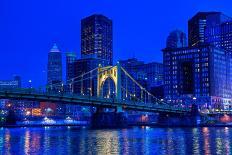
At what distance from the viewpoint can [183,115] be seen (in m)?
154

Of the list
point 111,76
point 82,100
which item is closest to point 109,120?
point 82,100

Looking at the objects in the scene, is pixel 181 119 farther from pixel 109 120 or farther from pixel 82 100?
pixel 82 100

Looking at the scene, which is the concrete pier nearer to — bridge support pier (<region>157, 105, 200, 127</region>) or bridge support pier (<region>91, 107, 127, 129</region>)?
bridge support pier (<region>91, 107, 127, 129</region>)

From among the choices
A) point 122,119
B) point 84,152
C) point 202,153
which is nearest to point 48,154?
point 84,152

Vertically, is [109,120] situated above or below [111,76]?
below

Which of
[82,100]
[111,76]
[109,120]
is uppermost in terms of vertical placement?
[111,76]

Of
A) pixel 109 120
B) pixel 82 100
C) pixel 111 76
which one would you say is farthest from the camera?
pixel 111 76

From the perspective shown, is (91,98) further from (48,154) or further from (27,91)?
(48,154)

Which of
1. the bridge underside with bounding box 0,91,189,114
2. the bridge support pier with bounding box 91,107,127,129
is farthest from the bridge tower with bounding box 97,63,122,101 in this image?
the bridge underside with bounding box 0,91,189,114

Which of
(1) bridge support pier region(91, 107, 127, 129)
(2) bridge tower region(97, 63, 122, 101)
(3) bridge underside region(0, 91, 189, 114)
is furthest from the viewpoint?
(2) bridge tower region(97, 63, 122, 101)

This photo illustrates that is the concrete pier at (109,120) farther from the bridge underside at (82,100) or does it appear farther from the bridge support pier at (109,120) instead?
the bridge underside at (82,100)

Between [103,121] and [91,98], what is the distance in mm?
11714

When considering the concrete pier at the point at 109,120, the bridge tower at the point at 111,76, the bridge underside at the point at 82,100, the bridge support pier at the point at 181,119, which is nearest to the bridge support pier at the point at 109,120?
the concrete pier at the point at 109,120

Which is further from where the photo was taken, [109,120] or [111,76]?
[111,76]
